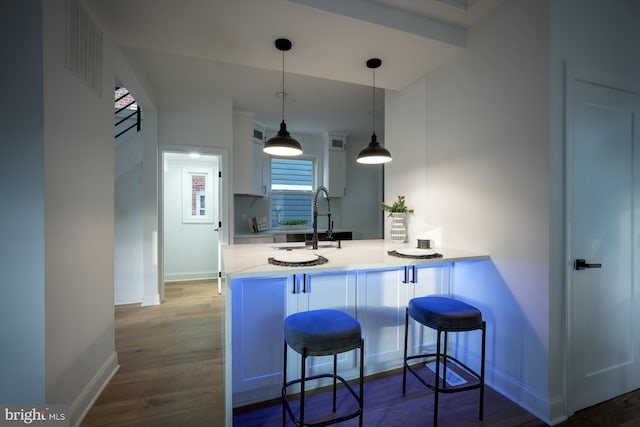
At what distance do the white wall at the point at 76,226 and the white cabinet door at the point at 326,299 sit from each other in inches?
49.2

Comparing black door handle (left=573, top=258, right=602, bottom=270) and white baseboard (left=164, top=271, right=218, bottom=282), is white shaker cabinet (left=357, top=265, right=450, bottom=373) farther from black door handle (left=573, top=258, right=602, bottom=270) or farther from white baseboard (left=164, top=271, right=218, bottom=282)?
white baseboard (left=164, top=271, right=218, bottom=282)

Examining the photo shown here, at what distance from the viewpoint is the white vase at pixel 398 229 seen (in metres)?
2.65

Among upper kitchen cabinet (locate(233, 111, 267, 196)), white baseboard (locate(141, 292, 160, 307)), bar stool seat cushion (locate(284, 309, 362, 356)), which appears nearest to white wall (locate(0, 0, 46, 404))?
bar stool seat cushion (locate(284, 309, 362, 356))

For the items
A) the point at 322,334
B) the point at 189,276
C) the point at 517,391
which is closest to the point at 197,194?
the point at 189,276

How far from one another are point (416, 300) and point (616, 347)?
4.42 ft

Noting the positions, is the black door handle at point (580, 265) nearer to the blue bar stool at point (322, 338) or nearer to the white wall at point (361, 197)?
the blue bar stool at point (322, 338)

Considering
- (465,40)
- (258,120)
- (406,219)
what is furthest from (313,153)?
(465,40)

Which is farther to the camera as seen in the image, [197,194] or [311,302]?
[197,194]

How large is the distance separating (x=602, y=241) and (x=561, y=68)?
3.62ft

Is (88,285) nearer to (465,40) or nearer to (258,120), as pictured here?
(465,40)

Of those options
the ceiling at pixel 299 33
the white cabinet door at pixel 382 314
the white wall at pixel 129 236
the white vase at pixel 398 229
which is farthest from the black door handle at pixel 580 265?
the white wall at pixel 129 236

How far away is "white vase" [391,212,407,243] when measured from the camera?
265cm

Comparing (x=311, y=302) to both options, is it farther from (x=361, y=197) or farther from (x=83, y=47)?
(x=361, y=197)

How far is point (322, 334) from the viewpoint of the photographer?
4.32 ft
